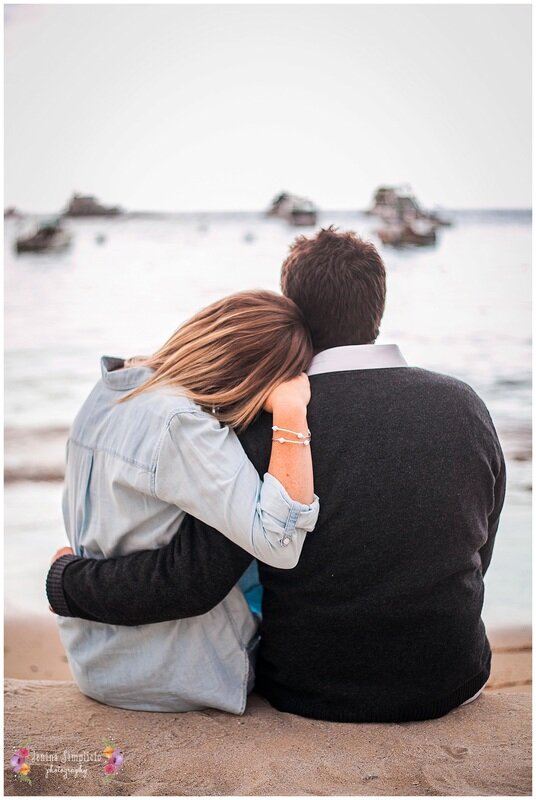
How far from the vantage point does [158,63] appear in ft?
17.8

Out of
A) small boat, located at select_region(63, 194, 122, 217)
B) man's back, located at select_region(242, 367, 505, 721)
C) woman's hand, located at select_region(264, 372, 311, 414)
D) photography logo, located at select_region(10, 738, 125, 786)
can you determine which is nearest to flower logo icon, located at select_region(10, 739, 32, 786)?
photography logo, located at select_region(10, 738, 125, 786)

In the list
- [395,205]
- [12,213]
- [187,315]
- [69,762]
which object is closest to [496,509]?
[69,762]

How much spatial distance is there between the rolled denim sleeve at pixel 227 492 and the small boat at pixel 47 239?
412 inches

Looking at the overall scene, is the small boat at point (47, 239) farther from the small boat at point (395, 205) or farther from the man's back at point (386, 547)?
the man's back at point (386, 547)

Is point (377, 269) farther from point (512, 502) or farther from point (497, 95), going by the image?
point (497, 95)

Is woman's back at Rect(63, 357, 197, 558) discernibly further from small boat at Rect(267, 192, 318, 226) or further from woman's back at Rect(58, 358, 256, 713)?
small boat at Rect(267, 192, 318, 226)

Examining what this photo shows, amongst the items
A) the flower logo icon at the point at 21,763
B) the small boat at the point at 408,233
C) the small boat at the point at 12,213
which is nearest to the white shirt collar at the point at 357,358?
the flower logo icon at the point at 21,763

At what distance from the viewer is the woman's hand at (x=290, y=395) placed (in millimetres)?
1712

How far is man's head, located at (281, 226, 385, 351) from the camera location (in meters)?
1.89

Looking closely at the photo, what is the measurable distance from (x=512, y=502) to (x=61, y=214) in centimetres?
847

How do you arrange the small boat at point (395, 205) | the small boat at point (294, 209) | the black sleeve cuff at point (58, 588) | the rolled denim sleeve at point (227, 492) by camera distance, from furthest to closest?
the small boat at point (294, 209) < the small boat at point (395, 205) < the black sleeve cuff at point (58, 588) < the rolled denim sleeve at point (227, 492)

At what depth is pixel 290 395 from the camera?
5.68 ft

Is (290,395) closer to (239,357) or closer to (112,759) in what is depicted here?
(239,357)

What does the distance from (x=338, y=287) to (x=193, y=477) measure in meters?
0.58
